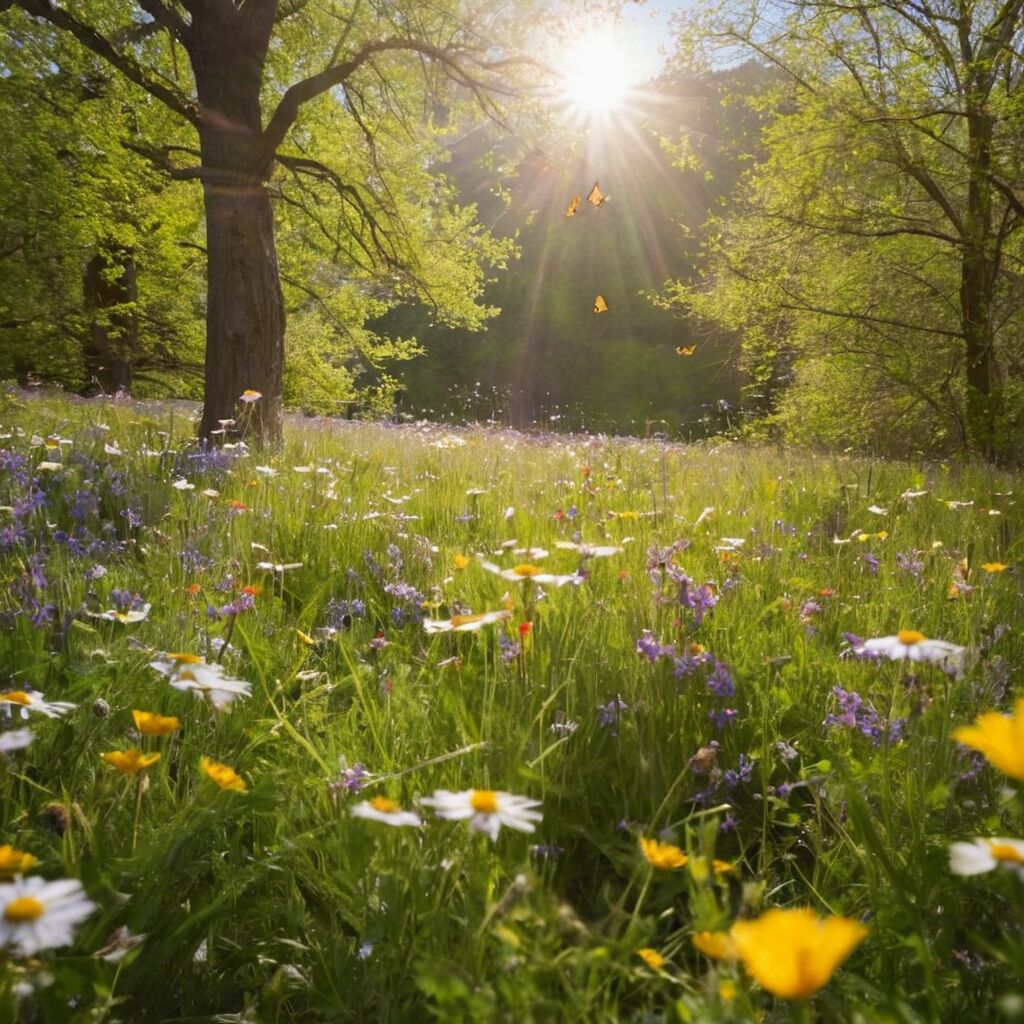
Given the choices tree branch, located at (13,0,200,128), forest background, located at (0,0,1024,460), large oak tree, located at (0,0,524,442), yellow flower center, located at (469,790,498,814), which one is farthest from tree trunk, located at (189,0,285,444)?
yellow flower center, located at (469,790,498,814)

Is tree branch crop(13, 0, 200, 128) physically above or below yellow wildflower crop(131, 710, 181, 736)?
above

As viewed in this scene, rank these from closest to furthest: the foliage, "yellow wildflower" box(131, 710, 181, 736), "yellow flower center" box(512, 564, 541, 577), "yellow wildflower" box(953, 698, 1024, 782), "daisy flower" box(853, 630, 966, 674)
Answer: "yellow wildflower" box(953, 698, 1024, 782) → "yellow wildflower" box(131, 710, 181, 736) → "daisy flower" box(853, 630, 966, 674) → "yellow flower center" box(512, 564, 541, 577) → the foliage

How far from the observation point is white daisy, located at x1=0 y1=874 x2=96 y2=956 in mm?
570

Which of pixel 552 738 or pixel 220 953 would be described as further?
pixel 552 738

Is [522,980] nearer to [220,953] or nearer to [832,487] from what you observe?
[220,953]

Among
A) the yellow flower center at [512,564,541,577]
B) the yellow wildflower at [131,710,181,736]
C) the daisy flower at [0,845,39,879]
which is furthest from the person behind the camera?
the yellow flower center at [512,564,541,577]

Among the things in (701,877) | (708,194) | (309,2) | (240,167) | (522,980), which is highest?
(708,194)

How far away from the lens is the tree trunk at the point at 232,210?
648cm

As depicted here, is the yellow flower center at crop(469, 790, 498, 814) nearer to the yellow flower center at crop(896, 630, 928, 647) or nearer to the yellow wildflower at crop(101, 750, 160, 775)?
the yellow wildflower at crop(101, 750, 160, 775)

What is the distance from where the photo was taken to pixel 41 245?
1644cm

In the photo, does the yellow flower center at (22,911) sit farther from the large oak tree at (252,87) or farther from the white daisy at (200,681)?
the large oak tree at (252,87)

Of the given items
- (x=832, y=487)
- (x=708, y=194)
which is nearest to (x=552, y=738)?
(x=832, y=487)

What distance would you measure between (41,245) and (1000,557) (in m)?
19.3

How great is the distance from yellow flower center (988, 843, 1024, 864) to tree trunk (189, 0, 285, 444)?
6.33m
